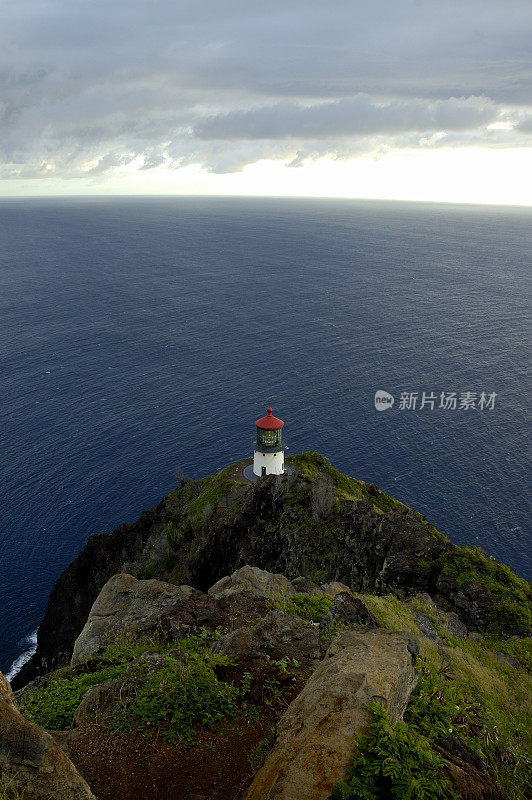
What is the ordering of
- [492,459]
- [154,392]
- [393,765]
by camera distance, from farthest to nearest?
[154,392] < [492,459] < [393,765]

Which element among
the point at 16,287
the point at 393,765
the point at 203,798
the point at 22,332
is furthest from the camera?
the point at 16,287

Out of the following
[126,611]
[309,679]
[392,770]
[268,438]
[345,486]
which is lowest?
[345,486]

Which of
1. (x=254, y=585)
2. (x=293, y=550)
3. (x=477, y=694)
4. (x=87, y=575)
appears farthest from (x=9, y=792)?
(x=87, y=575)

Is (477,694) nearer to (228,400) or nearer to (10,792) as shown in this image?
(10,792)

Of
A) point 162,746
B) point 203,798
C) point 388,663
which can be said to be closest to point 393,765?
point 388,663

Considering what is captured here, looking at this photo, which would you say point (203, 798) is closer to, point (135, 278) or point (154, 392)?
point (154, 392)

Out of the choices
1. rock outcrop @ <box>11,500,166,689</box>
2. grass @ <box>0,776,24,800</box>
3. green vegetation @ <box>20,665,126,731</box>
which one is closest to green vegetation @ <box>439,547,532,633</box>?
green vegetation @ <box>20,665,126,731</box>
